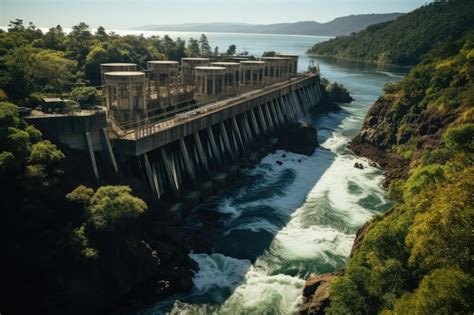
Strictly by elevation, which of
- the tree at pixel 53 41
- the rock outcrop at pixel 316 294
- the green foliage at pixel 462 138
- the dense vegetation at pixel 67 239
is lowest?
the rock outcrop at pixel 316 294

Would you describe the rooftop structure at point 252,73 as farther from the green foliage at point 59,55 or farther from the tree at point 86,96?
the tree at point 86,96

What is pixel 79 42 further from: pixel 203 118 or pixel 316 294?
pixel 316 294

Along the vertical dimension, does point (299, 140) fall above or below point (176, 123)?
below

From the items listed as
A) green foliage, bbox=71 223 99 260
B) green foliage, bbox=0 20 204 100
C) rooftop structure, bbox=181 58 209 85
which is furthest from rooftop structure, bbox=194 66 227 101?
green foliage, bbox=71 223 99 260

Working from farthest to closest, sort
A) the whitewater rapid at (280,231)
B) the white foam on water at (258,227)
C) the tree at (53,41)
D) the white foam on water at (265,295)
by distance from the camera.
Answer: the tree at (53,41) < the white foam on water at (258,227) < the whitewater rapid at (280,231) < the white foam on water at (265,295)

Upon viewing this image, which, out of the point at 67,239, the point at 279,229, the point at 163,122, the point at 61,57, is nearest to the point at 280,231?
the point at 279,229

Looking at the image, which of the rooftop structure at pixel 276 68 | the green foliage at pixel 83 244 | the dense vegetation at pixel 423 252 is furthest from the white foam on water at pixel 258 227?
the rooftop structure at pixel 276 68

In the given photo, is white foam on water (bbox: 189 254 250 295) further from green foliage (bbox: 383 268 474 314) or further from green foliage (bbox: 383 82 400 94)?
green foliage (bbox: 383 82 400 94)
